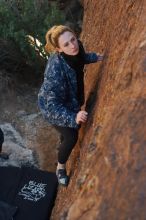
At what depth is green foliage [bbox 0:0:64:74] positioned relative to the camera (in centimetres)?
755

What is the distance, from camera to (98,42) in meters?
4.96

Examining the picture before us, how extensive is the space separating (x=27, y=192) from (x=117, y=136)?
2.44 metres

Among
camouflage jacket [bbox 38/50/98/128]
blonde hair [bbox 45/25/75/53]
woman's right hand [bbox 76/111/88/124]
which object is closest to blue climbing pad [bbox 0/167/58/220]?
camouflage jacket [bbox 38/50/98/128]

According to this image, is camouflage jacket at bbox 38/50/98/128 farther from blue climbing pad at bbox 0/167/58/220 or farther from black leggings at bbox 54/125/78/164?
blue climbing pad at bbox 0/167/58/220

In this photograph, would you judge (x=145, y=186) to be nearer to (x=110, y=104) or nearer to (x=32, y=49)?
(x=110, y=104)

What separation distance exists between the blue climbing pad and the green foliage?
9.16 feet

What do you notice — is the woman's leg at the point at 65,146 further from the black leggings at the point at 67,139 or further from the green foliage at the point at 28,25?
the green foliage at the point at 28,25

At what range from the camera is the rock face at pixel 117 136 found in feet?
7.71

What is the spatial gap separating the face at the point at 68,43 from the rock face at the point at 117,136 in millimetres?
303

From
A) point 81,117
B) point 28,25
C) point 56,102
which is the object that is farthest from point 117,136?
point 28,25

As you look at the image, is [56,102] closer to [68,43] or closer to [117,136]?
[68,43]

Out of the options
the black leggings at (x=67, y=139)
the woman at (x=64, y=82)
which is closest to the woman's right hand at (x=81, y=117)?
the woman at (x=64, y=82)

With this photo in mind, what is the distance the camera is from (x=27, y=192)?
4875 millimetres

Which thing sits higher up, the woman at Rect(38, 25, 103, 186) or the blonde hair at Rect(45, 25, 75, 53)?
the blonde hair at Rect(45, 25, 75, 53)
